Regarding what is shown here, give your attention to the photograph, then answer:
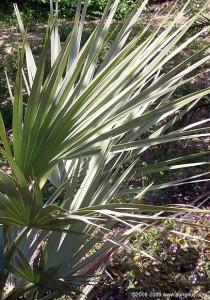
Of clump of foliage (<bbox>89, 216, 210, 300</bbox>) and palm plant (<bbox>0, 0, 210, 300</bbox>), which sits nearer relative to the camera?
palm plant (<bbox>0, 0, 210, 300</bbox>)

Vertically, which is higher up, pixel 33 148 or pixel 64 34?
pixel 33 148

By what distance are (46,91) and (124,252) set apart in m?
1.40

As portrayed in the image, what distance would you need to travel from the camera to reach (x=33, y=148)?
199cm

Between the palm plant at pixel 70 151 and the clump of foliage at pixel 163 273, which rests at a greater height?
the palm plant at pixel 70 151

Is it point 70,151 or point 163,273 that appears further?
point 163,273

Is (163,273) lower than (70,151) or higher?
lower

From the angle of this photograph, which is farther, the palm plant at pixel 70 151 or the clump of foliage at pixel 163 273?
the clump of foliage at pixel 163 273

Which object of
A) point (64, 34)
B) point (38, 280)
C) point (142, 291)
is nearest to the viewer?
point (38, 280)

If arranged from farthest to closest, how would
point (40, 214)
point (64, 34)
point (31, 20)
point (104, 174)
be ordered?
point (31, 20)
point (64, 34)
point (104, 174)
point (40, 214)

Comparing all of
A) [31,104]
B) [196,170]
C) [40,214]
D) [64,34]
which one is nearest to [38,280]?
[40,214]

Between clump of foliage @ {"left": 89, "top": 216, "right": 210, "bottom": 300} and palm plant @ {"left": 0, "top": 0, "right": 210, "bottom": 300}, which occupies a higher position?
palm plant @ {"left": 0, "top": 0, "right": 210, "bottom": 300}

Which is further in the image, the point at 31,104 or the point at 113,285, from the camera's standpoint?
the point at 113,285

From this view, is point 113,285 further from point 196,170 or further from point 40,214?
point 196,170

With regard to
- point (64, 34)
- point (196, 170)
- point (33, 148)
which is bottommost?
point (196, 170)
